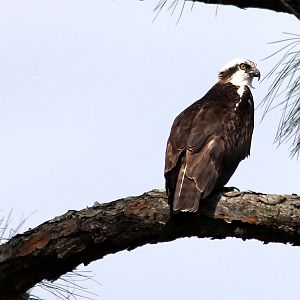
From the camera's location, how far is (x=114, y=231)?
3.89m

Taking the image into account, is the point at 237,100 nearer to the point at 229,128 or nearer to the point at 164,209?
the point at 229,128

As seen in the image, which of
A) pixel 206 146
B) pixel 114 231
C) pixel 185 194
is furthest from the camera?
pixel 206 146

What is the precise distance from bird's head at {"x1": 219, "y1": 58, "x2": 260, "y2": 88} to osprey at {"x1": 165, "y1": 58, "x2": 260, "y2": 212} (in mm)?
611

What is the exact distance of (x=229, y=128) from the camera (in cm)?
553

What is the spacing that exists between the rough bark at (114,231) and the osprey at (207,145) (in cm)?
23

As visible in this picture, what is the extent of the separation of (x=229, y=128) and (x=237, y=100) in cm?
61

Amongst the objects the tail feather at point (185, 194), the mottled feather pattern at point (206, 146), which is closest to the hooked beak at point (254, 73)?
the mottled feather pattern at point (206, 146)

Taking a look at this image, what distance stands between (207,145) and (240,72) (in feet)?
6.46

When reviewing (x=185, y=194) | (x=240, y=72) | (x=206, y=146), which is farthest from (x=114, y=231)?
(x=240, y=72)

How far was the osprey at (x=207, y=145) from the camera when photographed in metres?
4.77

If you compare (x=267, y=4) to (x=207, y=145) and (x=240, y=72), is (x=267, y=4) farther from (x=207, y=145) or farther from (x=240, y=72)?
(x=240, y=72)

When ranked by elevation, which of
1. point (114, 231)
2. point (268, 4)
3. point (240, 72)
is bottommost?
point (114, 231)

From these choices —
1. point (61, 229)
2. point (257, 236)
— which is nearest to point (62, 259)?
point (61, 229)

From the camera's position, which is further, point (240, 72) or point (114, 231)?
point (240, 72)
